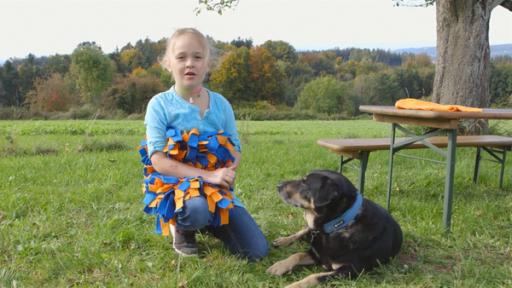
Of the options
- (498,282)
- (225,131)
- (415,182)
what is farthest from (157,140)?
(415,182)

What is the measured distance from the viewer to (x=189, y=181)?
10.7 ft

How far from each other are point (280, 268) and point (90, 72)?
64.5m

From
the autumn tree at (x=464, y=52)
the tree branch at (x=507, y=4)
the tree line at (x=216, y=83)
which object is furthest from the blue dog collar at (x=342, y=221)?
the tree line at (x=216, y=83)

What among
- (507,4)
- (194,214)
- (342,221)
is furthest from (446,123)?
(507,4)

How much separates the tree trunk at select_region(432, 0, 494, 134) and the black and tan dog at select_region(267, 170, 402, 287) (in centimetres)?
670

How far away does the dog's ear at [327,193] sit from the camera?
10.1 feet

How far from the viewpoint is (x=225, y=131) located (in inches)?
144

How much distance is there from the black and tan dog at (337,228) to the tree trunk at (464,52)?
670 cm

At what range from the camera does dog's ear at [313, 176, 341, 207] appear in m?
3.08

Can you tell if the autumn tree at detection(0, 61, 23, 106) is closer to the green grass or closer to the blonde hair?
the green grass

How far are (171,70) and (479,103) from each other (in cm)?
783

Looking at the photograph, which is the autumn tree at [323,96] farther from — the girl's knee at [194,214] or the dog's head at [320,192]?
the girl's knee at [194,214]

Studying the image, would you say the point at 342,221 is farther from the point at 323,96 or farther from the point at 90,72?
the point at 90,72

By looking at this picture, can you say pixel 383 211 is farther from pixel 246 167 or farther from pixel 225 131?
pixel 246 167
